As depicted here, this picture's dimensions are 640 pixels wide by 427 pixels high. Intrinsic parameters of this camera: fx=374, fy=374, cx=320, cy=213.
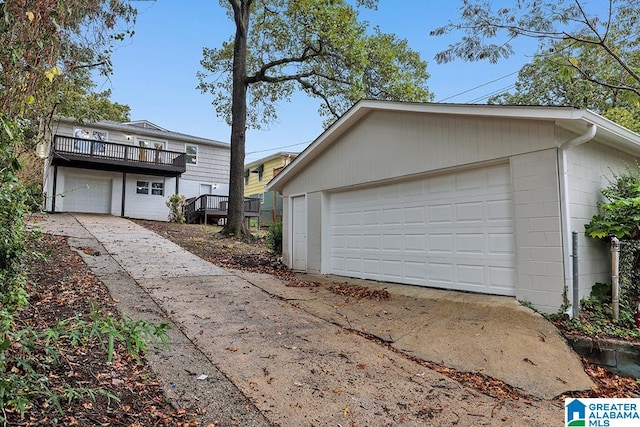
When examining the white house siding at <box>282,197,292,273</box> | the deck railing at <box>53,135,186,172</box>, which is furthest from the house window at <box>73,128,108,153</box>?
the white house siding at <box>282,197,292,273</box>

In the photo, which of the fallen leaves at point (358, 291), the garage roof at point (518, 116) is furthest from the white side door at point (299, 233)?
the fallen leaves at point (358, 291)

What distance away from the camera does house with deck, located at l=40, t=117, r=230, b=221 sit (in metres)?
17.1

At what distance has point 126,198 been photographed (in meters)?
19.0

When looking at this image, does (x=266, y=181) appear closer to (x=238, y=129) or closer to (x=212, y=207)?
(x=212, y=207)

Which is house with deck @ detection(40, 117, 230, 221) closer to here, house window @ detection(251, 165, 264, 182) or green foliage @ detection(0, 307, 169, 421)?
house window @ detection(251, 165, 264, 182)

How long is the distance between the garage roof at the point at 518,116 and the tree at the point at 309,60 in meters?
5.22

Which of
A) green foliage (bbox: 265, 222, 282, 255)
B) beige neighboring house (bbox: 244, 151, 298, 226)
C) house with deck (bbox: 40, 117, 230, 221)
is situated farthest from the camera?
beige neighboring house (bbox: 244, 151, 298, 226)

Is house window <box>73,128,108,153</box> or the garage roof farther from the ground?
house window <box>73,128,108,153</box>

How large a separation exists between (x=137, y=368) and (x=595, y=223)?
19.3ft

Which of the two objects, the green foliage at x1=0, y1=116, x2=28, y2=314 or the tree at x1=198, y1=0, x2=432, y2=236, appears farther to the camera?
the tree at x1=198, y1=0, x2=432, y2=236

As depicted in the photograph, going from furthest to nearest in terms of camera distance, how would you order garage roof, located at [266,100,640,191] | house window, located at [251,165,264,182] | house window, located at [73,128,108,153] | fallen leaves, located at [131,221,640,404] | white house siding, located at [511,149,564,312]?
house window, located at [251,165,264,182], house window, located at [73,128,108,153], white house siding, located at [511,149,564,312], garage roof, located at [266,100,640,191], fallen leaves, located at [131,221,640,404]

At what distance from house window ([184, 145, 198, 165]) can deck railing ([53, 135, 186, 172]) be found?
1.84 m

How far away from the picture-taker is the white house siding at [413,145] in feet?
17.7

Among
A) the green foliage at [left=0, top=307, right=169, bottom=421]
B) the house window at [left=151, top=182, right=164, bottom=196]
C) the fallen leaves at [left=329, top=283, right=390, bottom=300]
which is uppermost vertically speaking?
the house window at [left=151, top=182, right=164, bottom=196]
